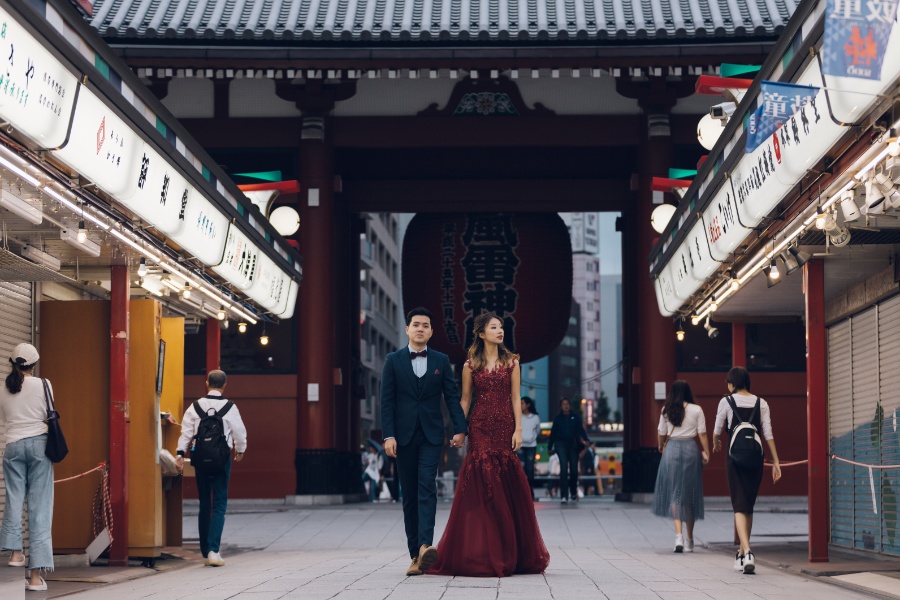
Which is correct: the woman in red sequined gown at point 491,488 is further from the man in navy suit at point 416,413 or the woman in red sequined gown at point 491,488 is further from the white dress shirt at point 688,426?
the white dress shirt at point 688,426

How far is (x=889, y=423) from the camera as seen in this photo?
37.9 ft

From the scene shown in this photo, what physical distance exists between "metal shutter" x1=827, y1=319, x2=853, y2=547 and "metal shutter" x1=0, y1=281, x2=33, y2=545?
24.6 feet

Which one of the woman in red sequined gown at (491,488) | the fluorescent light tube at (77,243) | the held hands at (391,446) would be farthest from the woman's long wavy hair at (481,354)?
the fluorescent light tube at (77,243)

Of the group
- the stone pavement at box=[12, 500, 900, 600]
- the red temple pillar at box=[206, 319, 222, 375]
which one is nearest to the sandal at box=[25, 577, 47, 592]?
the stone pavement at box=[12, 500, 900, 600]

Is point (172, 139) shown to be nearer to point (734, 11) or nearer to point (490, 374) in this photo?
point (490, 374)

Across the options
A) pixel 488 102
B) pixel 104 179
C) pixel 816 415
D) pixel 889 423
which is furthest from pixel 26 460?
pixel 488 102

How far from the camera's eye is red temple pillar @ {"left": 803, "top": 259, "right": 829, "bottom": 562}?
36.2ft

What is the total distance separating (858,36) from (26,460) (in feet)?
20.9

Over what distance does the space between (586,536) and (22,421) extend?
7142 millimetres

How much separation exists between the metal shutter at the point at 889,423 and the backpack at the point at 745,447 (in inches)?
46.2

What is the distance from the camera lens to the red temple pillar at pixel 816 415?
11.0 meters

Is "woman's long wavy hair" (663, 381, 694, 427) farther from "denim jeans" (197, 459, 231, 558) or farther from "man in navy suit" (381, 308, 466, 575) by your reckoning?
"denim jeans" (197, 459, 231, 558)

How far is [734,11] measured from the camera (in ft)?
61.4

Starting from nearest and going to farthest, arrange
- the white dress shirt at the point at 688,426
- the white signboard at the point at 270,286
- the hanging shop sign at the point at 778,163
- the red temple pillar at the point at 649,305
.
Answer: the hanging shop sign at the point at 778,163, the white dress shirt at the point at 688,426, the white signboard at the point at 270,286, the red temple pillar at the point at 649,305
